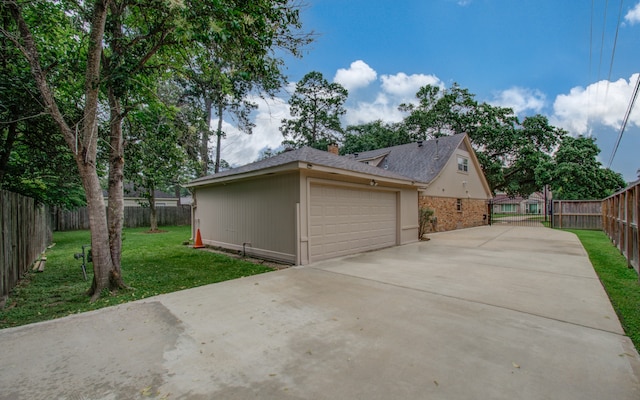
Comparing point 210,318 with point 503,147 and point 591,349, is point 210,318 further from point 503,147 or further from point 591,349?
point 503,147

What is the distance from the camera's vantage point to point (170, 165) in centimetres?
779

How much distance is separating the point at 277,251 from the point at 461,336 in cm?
538

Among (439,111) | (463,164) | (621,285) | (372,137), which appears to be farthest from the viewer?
(372,137)

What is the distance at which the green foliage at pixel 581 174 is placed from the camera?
719 inches

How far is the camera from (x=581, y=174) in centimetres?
1834

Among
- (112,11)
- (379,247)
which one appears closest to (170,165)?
(112,11)

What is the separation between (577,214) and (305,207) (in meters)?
18.5

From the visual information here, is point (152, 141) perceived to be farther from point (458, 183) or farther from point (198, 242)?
point (458, 183)

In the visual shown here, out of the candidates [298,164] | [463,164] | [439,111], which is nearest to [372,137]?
[439,111]

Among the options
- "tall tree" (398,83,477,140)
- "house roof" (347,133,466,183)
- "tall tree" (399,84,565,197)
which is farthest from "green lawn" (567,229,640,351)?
"tall tree" (398,83,477,140)

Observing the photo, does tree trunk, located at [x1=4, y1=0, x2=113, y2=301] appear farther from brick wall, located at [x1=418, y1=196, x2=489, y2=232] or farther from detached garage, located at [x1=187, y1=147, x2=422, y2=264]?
brick wall, located at [x1=418, y1=196, x2=489, y2=232]

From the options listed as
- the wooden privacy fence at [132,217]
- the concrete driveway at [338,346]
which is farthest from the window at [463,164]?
the wooden privacy fence at [132,217]

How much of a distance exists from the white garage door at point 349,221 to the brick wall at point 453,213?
4.60 m

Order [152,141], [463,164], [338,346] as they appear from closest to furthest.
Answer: [338,346]
[152,141]
[463,164]
